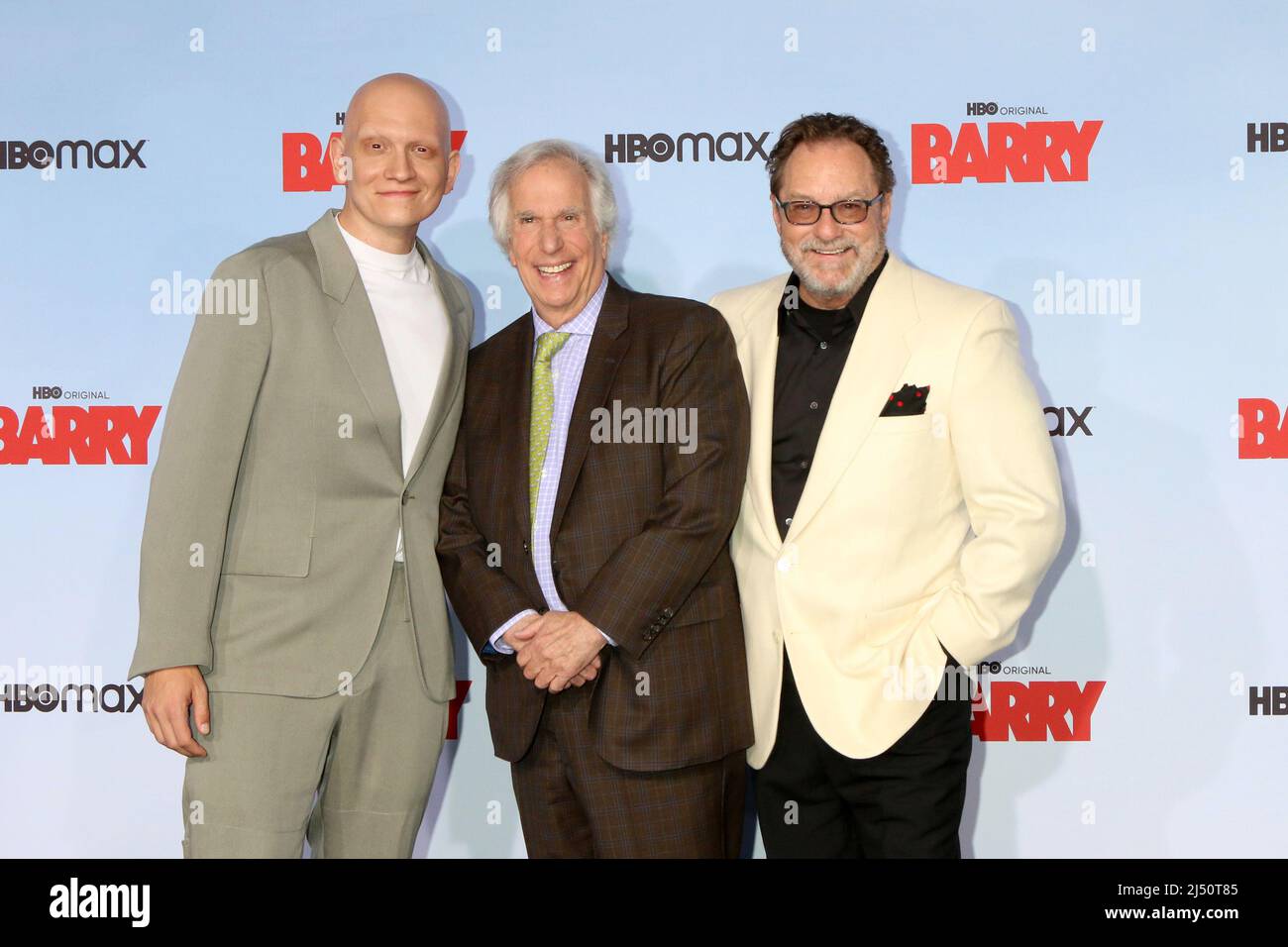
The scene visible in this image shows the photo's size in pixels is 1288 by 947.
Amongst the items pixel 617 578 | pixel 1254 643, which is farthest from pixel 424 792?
pixel 1254 643

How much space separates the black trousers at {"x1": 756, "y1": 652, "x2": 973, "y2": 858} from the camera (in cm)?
246

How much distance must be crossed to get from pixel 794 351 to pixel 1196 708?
1.66m

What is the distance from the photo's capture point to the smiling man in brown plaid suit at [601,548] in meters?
2.43

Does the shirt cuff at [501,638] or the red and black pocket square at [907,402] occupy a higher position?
the red and black pocket square at [907,402]

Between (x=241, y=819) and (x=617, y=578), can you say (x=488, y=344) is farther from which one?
(x=241, y=819)

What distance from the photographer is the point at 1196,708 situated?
321cm

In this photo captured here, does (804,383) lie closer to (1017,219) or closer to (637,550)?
(637,550)

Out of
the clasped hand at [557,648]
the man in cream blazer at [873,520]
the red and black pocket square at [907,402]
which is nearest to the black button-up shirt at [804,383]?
the man in cream blazer at [873,520]

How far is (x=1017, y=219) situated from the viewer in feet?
10.6

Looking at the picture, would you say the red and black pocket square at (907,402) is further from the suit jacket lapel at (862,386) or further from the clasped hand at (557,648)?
the clasped hand at (557,648)

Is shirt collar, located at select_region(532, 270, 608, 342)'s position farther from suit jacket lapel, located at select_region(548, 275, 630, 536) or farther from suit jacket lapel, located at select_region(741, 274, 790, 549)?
suit jacket lapel, located at select_region(741, 274, 790, 549)

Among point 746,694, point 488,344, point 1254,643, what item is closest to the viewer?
point 746,694

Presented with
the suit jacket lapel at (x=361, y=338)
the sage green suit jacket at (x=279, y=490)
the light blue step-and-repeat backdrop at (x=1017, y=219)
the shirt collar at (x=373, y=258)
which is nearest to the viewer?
the sage green suit jacket at (x=279, y=490)

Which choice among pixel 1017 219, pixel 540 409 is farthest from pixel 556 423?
pixel 1017 219
